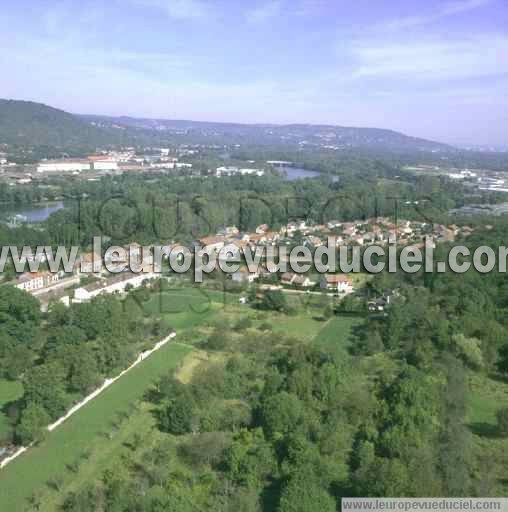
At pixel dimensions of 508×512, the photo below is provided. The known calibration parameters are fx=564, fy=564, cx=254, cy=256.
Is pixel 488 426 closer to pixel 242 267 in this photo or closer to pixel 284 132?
pixel 242 267

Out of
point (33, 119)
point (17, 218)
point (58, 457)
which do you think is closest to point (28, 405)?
point (58, 457)

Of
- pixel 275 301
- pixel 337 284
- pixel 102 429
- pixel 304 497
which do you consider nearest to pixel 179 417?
pixel 102 429

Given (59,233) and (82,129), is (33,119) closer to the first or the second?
(82,129)

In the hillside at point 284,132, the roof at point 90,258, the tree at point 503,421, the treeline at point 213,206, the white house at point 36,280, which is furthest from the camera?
the hillside at point 284,132

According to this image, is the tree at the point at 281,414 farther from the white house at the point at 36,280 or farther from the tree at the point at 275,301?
the white house at the point at 36,280

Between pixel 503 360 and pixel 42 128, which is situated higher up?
pixel 42 128

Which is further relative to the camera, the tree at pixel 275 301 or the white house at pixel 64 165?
the white house at pixel 64 165

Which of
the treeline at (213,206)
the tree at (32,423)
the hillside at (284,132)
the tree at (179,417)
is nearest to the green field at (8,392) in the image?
the tree at (32,423)
